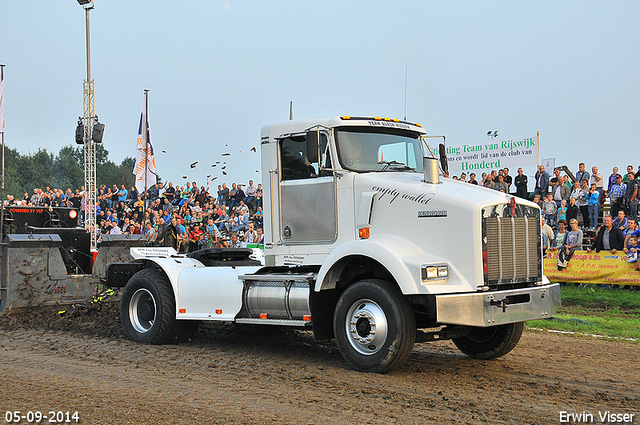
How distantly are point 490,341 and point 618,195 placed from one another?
1194 cm

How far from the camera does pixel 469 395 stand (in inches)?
240

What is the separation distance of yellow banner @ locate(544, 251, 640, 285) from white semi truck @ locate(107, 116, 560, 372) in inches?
308

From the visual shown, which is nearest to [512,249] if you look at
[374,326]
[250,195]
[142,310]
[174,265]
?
[374,326]

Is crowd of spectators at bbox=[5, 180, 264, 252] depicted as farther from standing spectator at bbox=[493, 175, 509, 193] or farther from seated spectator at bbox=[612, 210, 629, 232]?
seated spectator at bbox=[612, 210, 629, 232]

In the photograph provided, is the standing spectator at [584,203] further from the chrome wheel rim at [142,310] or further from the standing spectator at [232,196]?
the chrome wheel rim at [142,310]

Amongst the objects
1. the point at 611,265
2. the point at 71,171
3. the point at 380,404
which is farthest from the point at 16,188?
the point at 380,404

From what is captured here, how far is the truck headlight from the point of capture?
6.71 meters

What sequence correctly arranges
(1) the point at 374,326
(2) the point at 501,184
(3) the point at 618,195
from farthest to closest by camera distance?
(2) the point at 501,184 → (3) the point at 618,195 → (1) the point at 374,326

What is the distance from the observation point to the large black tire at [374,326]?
22.4 ft

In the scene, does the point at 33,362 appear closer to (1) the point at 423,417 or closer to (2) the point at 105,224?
(1) the point at 423,417

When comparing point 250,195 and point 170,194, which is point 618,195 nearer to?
point 250,195

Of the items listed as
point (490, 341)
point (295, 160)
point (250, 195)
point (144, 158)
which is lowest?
point (490, 341)

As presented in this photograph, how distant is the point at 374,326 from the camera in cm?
701

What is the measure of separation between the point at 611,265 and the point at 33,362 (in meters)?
12.4
